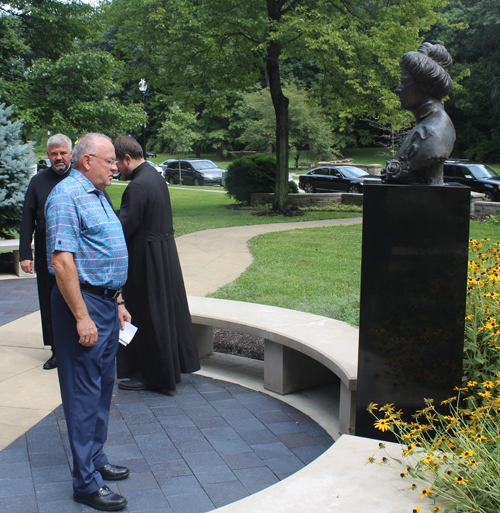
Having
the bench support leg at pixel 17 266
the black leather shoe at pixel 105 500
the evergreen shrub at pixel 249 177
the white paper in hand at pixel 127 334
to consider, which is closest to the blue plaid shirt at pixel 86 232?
the white paper in hand at pixel 127 334

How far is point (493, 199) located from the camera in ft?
62.6

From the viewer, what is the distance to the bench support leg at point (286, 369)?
4.61 m

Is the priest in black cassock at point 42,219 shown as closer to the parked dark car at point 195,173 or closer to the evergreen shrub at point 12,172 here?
the evergreen shrub at point 12,172

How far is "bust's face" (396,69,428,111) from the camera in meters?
3.47

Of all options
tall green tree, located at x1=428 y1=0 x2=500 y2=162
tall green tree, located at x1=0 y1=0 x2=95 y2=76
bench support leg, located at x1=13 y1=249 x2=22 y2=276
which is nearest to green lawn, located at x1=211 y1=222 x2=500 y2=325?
bench support leg, located at x1=13 y1=249 x2=22 y2=276

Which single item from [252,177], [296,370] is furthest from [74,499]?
[252,177]

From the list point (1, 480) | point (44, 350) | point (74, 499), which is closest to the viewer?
point (74, 499)

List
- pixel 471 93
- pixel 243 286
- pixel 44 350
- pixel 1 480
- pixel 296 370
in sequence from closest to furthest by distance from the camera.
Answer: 1. pixel 1 480
2. pixel 296 370
3. pixel 44 350
4. pixel 243 286
5. pixel 471 93

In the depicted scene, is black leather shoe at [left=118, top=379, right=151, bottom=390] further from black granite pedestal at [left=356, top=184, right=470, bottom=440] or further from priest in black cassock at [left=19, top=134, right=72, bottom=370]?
black granite pedestal at [left=356, top=184, right=470, bottom=440]

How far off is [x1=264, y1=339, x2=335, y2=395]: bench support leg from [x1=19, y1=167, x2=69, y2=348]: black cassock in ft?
6.12

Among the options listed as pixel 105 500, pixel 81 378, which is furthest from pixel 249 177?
pixel 105 500

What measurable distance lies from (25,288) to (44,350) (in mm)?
3291

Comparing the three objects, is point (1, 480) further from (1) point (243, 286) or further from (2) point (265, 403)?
(1) point (243, 286)

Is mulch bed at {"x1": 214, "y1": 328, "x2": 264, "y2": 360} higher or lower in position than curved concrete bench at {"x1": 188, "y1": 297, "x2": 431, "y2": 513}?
lower
